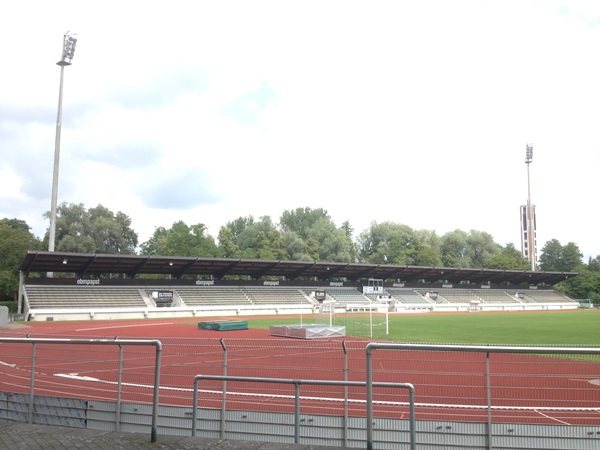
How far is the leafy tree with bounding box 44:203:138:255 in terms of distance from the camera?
3366 inches

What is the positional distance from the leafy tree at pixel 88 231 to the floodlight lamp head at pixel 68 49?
36.7 m

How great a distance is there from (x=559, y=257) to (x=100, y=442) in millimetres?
163913

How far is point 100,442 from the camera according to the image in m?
5.74

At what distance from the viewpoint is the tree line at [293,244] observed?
8562 centimetres

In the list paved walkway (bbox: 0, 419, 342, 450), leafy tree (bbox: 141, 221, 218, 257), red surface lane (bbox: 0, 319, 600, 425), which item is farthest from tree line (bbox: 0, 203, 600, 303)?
paved walkway (bbox: 0, 419, 342, 450)

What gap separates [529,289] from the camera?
9319 centimetres

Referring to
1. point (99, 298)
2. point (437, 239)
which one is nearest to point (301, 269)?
point (99, 298)

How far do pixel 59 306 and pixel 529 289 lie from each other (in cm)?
7601

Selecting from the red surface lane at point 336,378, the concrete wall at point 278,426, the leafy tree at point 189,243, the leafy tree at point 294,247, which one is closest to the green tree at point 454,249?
the leafy tree at point 294,247

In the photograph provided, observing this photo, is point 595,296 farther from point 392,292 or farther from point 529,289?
point 392,292

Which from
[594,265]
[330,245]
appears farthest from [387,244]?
[594,265]

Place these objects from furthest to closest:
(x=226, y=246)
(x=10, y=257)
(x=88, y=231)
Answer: (x=226, y=246) < (x=88, y=231) < (x=10, y=257)

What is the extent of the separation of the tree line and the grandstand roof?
9.73m

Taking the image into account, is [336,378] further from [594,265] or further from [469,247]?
[594,265]
